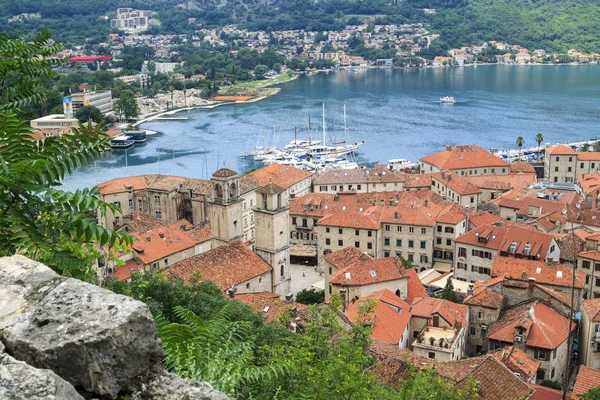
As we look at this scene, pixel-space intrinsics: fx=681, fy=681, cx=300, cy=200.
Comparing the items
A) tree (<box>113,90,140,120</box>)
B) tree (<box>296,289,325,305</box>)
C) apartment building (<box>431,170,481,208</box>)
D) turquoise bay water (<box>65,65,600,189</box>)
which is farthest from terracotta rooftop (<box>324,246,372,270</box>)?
tree (<box>113,90,140,120</box>)

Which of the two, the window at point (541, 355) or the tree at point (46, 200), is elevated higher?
the tree at point (46, 200)

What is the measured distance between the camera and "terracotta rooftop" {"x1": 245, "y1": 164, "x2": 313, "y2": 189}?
5604 cm

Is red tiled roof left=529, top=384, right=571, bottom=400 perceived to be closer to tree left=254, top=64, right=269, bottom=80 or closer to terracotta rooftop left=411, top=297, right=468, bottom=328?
terracotta rooftop left=411, top=297, right=468, bottom=328

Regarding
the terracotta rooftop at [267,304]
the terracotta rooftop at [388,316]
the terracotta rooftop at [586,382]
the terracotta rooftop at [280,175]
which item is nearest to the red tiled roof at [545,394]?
the terracotta rooftop at [586,382]

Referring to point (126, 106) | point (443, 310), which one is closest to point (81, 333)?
point (443, 310)

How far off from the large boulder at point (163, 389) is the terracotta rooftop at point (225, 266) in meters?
23.4

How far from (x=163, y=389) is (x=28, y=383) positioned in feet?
3.59

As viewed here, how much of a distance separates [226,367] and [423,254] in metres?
36.2

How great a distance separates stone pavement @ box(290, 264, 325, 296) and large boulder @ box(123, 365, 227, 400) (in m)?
31.8

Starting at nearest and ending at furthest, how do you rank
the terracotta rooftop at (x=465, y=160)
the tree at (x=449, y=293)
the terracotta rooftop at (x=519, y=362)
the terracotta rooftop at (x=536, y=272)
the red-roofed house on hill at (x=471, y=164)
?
the terracotta rooftop at (x=519, y=362) → the terracotta rooftop at (x=536, y=272) → the tree at (x=449, y=293) → the red-roofed house on hill at (x=471, y=164) → the terracotta rooftop at (x=465, y=160)

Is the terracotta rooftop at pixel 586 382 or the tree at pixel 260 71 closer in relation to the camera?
the terracotta rooftop at pixel 586 382

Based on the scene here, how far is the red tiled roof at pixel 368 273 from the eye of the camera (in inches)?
1198

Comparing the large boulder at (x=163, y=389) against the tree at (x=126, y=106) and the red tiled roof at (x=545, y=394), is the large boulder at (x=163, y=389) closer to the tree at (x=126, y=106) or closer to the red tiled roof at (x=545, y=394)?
the red tiled roof at (x=545, y=394)

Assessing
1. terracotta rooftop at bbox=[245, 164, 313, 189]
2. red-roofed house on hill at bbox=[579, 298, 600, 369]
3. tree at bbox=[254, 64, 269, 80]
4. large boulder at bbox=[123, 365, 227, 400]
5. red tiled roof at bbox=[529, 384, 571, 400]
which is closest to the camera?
large boulder at bbox=[123, 365, 227, 400]
